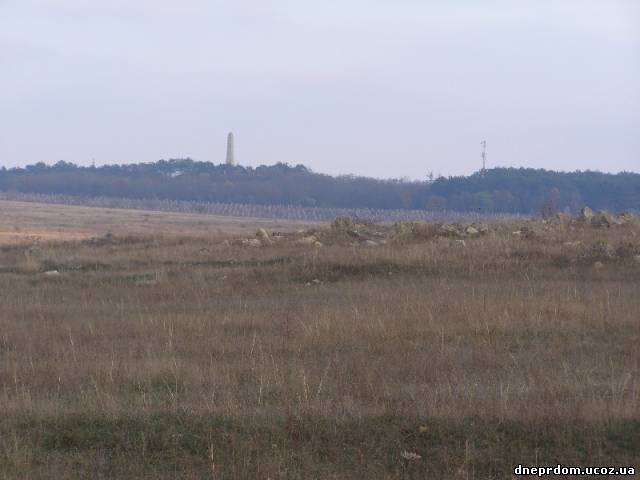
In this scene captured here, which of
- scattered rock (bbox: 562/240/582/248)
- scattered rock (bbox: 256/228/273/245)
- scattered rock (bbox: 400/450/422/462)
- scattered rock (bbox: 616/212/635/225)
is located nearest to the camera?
scattered rock (bbox: 400/450/422/462)

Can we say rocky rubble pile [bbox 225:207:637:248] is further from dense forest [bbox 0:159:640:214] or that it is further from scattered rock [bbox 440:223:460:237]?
dense forest [bbox 0:159:640:214]

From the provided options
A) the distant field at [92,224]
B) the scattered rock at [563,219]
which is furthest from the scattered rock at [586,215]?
the distant field at [92,224]

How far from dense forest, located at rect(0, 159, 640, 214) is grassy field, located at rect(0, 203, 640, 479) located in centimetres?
2650

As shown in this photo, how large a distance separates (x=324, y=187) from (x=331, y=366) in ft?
267

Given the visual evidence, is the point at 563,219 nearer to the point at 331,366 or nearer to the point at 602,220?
the point at 602,220

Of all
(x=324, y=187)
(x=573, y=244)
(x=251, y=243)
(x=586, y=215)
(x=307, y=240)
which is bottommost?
(x=251, y=243)

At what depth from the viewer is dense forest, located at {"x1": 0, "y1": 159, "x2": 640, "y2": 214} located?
214ft

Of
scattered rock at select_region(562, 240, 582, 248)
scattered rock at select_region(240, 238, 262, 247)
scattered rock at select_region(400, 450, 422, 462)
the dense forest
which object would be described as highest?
the dense forest

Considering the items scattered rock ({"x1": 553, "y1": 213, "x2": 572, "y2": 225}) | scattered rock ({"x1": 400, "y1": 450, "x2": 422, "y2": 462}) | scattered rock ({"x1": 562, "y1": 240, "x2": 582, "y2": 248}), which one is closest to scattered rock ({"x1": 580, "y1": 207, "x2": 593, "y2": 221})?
scattered rock ({"x1": 553, "y1": 213, "x2": 572, "y2": 225})

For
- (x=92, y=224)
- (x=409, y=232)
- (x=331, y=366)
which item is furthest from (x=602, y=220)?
(x=92, y=224)

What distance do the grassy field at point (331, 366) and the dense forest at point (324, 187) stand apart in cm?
2650

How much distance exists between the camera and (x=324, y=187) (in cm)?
8944

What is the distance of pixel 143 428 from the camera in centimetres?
612

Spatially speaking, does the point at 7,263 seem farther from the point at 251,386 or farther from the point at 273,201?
the point at 273,201
